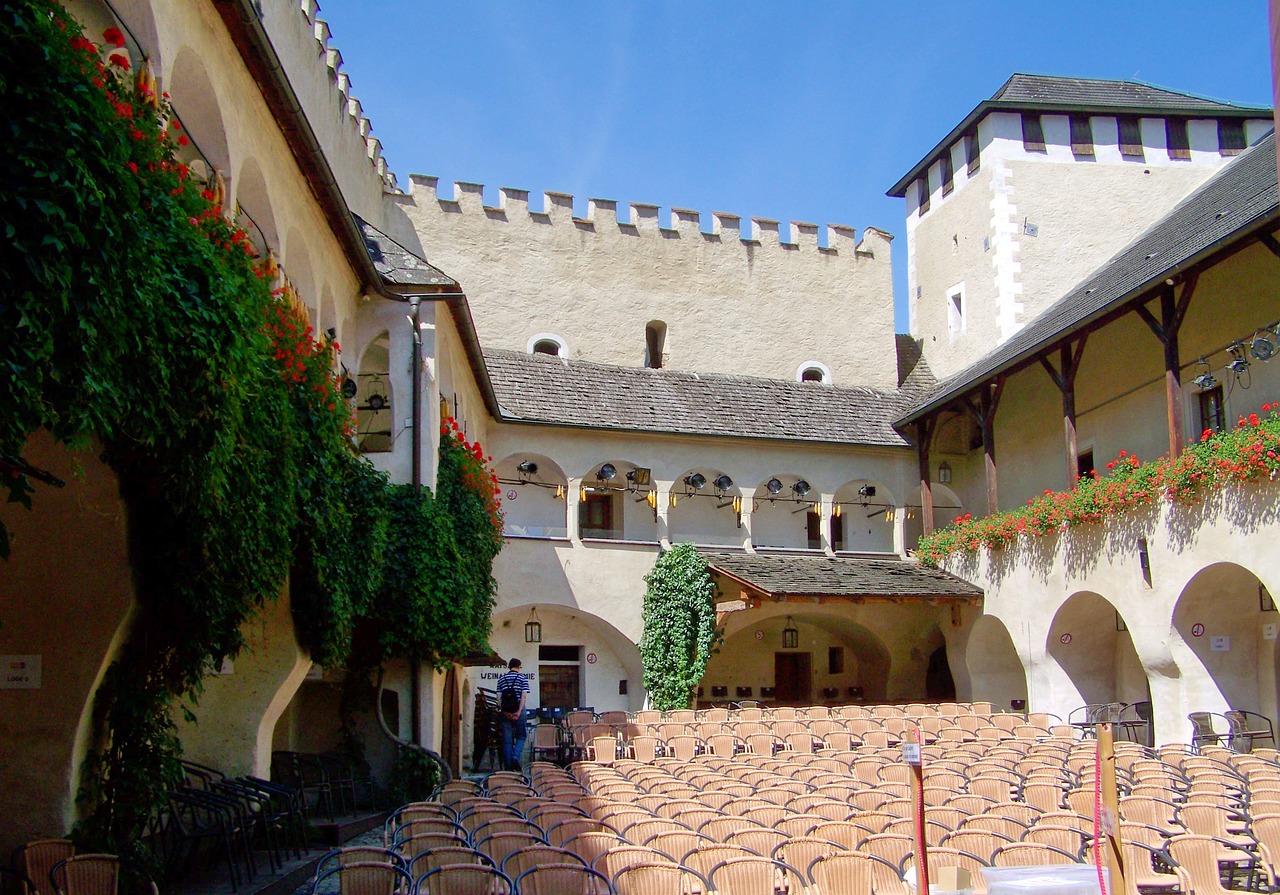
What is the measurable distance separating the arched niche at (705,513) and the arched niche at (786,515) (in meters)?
0.56

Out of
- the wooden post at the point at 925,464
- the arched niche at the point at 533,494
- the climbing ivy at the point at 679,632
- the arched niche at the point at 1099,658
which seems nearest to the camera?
the arched niche at the point at 1099,658

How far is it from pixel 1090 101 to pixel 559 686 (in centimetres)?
1771

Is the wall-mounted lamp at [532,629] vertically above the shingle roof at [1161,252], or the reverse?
the shingle roof at [1161,252]

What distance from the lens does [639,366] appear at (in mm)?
27609

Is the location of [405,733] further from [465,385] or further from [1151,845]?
[1151,845]

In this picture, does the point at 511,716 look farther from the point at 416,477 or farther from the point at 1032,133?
the point at 1032,133

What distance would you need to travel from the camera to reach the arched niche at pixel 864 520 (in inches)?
1049

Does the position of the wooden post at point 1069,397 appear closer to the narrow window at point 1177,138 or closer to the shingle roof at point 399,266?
the narrow window at point 1177,138

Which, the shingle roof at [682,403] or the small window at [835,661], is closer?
the shingle roof at [682,403]

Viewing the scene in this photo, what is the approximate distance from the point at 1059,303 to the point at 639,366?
9253 mm

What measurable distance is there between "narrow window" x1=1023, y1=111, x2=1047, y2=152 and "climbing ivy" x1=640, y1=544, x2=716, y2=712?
12144 millimetres

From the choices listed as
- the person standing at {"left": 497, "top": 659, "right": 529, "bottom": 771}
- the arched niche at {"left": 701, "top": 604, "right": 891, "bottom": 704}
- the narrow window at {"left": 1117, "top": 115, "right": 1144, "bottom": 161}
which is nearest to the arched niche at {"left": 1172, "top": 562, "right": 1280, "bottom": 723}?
Result: the arched niche at {"left": 701, "top": 604, "right": 891, "bottom": 704}

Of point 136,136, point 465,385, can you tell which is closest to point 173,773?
point 136,136

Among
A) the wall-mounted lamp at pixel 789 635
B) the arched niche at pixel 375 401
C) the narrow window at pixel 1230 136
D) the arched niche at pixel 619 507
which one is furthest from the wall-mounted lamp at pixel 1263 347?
the wall-mounted lamp at pixel 789 635
